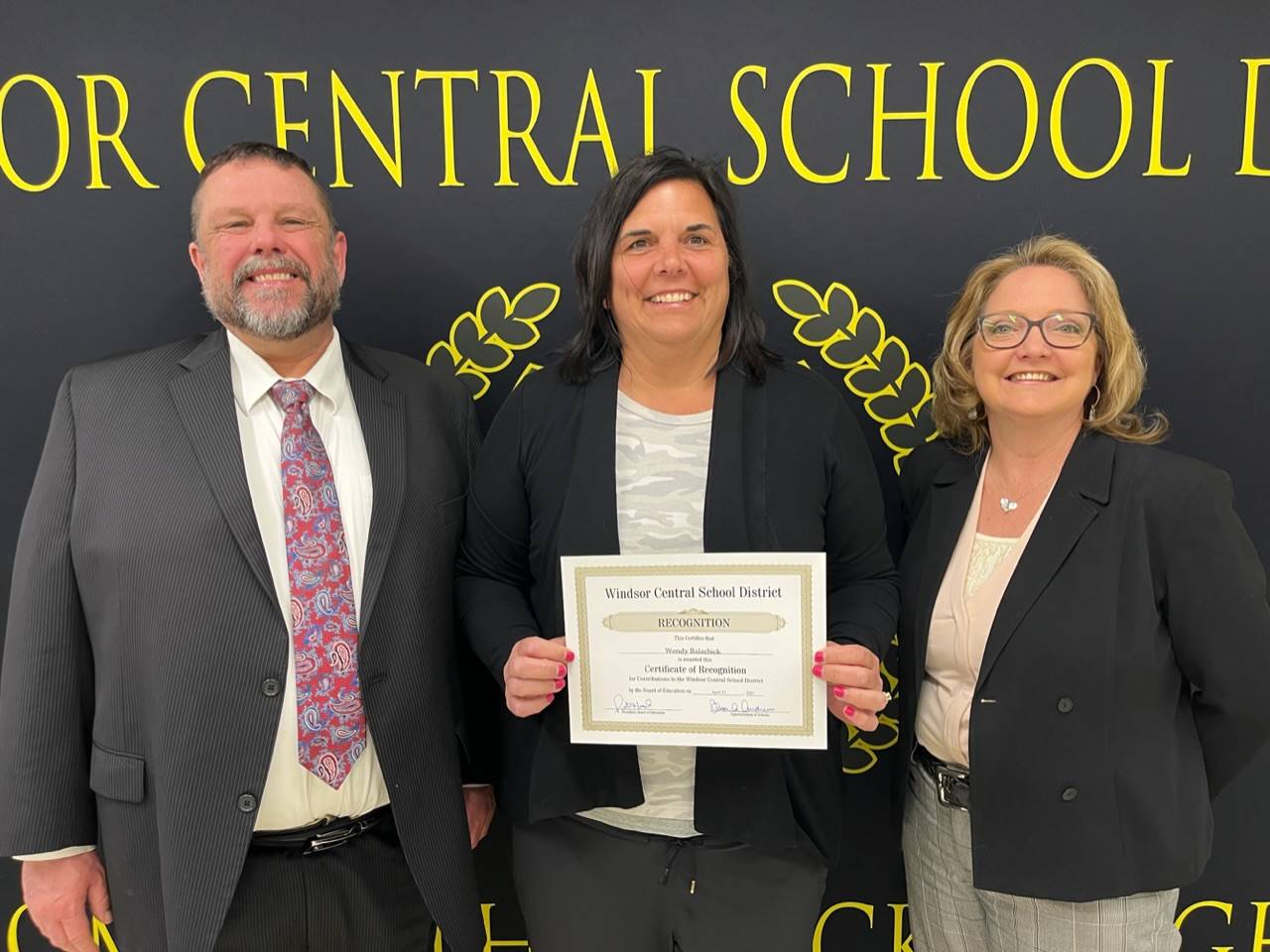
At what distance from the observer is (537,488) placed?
5.66 feet

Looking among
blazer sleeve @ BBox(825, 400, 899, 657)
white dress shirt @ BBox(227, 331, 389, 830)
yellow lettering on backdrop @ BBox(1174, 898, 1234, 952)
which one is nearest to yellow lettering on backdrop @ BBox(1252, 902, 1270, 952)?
yellow lettering on backdrop @ BBox(1174, 898, 1234, 952)

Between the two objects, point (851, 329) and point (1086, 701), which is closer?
point (1086, 701)

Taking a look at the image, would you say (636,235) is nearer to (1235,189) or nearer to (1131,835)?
(1131,835)

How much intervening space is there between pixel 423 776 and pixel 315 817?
20 centimetres

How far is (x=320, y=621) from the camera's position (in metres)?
1.67

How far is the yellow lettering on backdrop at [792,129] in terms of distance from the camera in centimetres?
215

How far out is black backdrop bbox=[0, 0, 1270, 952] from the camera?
7.05 ft

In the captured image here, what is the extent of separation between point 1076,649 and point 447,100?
1.78 m

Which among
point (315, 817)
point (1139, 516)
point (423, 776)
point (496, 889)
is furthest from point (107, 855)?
point (1139, 516)

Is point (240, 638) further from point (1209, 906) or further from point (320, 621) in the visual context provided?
point (1209, 906)

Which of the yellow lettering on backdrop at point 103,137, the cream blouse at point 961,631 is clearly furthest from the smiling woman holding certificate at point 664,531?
the yellow lettering on backdrop at point 103,137

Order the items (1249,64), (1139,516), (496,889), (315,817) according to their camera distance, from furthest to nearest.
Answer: (496,889) → (1249,64) → (315,817) → (1139,516)

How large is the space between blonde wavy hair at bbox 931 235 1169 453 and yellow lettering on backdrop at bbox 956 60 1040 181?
45cm
